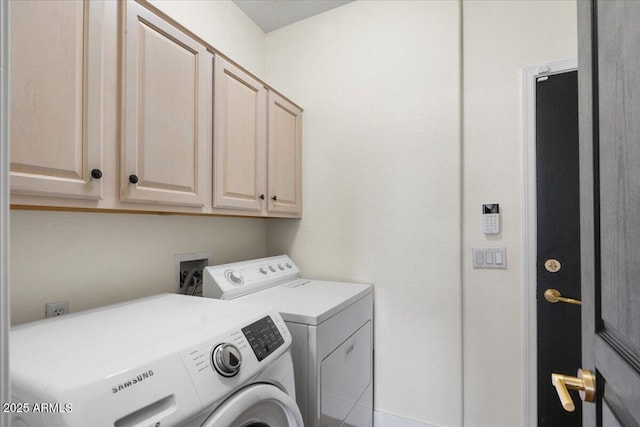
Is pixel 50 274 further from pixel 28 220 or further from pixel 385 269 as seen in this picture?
pixel 385 269

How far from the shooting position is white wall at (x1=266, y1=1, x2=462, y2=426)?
1.79m

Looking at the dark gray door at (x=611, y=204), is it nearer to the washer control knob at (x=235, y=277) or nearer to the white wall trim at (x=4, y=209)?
the white wall trim at (x=4, y=209)

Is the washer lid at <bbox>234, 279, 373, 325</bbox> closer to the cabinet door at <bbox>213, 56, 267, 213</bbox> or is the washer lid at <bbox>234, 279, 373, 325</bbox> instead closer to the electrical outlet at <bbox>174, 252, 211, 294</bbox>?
the electrical outlet at <bbox>174, 252, 211, 294</bbox>

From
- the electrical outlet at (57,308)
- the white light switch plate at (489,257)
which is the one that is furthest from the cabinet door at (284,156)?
the white light switch plate at (489,257)

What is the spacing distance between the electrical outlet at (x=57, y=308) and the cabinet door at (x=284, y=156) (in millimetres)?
1022

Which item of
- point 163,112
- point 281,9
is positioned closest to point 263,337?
point 163,112

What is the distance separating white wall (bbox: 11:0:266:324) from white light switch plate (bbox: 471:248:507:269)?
4.80ft

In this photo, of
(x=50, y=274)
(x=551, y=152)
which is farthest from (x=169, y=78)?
(x=551, y=152)

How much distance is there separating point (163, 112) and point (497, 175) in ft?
5.45

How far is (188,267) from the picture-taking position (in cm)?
174

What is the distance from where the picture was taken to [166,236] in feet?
5.29

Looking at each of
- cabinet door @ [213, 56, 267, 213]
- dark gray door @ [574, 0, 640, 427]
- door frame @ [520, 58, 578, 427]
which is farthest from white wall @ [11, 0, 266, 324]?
door frame @ [520, 58, 578, 427]

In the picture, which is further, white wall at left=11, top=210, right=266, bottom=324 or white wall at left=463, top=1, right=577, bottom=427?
white wall at left=463, top=1, right=577, bottom=427

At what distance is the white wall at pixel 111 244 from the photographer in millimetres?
1063
